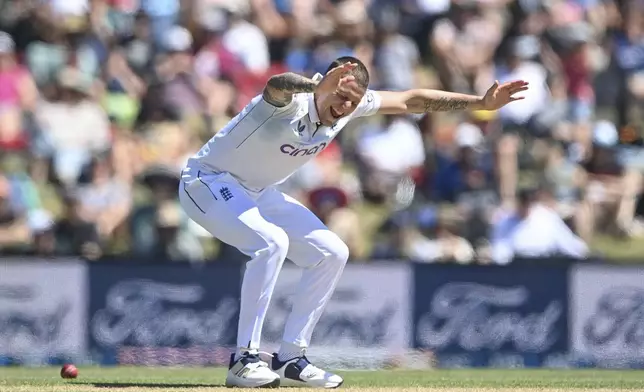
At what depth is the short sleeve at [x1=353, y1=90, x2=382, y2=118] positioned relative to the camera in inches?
371

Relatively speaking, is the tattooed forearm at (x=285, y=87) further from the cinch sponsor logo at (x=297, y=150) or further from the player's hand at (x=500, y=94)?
the player's hand at (x=500, y=94)

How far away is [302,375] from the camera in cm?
938

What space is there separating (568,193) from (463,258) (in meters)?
1.60

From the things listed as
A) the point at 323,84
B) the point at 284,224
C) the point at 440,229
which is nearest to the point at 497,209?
the point at 440,229

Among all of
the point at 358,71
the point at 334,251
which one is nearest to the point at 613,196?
the point at 334,251

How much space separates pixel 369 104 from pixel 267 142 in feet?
2.75

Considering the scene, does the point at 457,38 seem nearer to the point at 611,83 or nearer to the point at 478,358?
the point at 611,83

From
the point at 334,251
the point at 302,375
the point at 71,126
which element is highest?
the point at 71,126

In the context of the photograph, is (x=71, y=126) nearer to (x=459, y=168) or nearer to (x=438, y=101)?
(x=459, y=168)

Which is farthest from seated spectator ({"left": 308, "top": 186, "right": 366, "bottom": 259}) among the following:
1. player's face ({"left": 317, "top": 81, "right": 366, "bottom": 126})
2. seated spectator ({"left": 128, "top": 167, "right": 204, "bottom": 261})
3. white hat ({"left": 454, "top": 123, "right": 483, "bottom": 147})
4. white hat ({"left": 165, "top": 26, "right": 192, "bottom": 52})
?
player's face ({"left": 317, "top": 81, "right": 366, "bottom": 126})

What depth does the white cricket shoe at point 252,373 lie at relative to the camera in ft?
29.4

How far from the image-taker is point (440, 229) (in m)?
14.2

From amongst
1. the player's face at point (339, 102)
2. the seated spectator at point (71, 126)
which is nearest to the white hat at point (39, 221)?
the seated spectator at point (71, 126)

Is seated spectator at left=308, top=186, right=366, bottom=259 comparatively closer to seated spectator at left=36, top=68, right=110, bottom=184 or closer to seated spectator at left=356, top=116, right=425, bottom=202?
seated spectator at left=356, top=116, right=425, bottom=202
